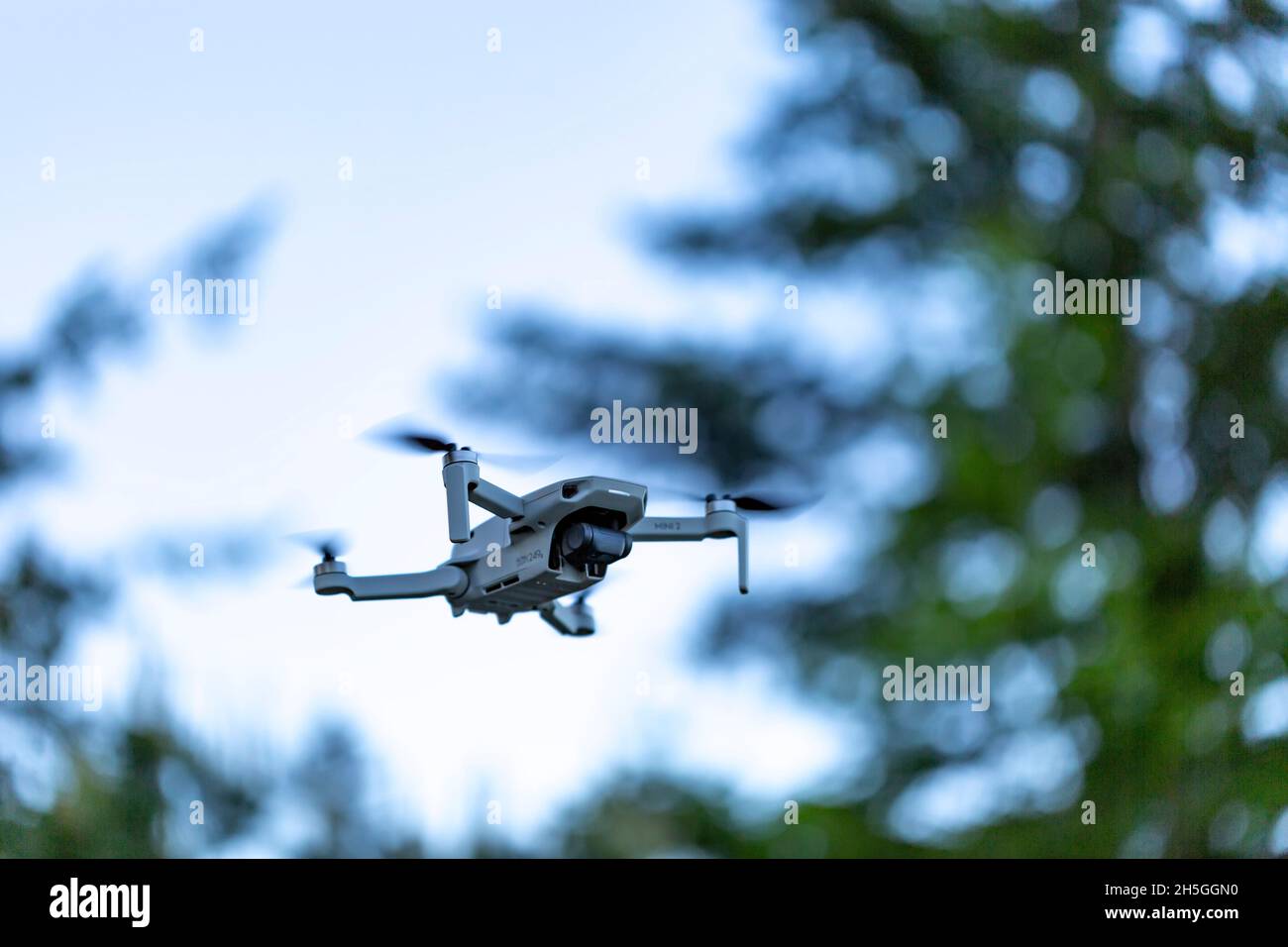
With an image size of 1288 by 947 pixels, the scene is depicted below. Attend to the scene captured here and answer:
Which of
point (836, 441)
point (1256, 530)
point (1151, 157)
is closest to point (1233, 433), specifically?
point (1256, 530)

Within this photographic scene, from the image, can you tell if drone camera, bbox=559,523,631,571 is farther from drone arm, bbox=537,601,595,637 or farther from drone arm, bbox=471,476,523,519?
drone arm, bbox=537,601,595,637

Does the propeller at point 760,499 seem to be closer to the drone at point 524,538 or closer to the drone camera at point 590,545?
the drone at point 524,538

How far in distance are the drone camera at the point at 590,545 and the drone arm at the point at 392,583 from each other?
0.25 metres

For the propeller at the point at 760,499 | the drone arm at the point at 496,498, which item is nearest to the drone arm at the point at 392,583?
the drone arm at the point at 496,498

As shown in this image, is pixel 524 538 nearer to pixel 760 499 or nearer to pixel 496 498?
pixel 496 498

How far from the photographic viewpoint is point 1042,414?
20.7ft

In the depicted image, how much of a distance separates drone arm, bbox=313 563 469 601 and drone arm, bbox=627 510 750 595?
351 mm

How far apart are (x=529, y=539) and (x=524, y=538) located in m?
0.01

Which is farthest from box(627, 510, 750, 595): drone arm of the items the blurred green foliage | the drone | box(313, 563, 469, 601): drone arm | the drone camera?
the blurred green foliage

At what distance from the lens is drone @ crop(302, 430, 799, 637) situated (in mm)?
3066

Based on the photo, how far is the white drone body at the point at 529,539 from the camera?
3.06m

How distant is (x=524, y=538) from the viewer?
313 cm
